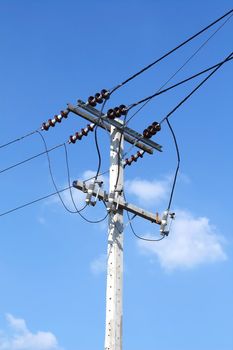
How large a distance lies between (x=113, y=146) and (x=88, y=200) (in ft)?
4.75

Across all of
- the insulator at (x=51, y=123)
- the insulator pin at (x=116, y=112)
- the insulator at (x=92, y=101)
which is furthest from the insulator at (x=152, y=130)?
the insulator at (x=51, y=123)

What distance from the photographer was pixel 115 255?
11.8 meters

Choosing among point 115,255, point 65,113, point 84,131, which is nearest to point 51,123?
point 65,113

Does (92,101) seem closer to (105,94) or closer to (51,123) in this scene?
(105,94)

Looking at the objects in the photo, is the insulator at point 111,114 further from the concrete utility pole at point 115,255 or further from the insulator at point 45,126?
the insulator at point 45,126

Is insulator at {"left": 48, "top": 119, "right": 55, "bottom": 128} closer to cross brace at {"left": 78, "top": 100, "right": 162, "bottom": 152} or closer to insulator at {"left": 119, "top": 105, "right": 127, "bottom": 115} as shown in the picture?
cross brace at {"left": 78, "top": 100, "right": 162, "bottom": 152}

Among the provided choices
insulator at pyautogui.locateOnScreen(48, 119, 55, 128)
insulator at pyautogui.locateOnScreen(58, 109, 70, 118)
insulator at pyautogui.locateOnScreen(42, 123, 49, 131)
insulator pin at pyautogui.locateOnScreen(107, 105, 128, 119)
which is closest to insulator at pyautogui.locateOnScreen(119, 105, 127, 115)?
insulator pin at pyautogui.locateOnScreen(107, 105, 128, 119)

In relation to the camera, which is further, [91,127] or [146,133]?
[146,133]

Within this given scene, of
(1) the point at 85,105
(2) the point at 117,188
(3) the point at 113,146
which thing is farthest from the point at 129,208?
(1) the point at 85,105

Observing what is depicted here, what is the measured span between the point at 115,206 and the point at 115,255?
41.1 inches

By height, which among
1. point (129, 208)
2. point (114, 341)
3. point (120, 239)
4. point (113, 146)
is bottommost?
point (114, 341)

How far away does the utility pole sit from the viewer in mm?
11242

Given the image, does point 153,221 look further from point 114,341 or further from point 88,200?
point 114,341

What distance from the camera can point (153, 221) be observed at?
514 inches
